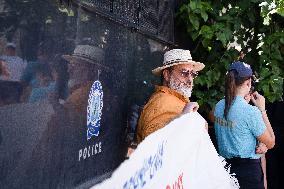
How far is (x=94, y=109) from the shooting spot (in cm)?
376

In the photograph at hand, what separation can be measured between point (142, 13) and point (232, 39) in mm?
1764

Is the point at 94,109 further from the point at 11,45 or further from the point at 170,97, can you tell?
the point at 11,45

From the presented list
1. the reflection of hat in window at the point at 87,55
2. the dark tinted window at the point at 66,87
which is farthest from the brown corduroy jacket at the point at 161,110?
the reflection of hat in window at the point at 87,55

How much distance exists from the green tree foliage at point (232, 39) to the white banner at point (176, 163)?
2350 millimetres

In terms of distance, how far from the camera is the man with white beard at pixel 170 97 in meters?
3.49

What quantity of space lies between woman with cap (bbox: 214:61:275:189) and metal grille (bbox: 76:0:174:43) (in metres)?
1.11

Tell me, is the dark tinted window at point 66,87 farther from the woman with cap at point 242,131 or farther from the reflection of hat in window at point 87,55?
the woman with cap at point 242,131

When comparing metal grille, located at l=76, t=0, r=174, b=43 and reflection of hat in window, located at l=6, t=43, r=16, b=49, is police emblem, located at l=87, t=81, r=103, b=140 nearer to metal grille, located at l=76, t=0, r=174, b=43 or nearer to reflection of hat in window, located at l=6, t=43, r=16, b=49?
metal grille, located at l=76, t=0, r=174, b=43

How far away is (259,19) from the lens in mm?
6555

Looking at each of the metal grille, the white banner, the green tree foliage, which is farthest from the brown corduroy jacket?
the green tree foliage

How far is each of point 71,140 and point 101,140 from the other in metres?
0.69

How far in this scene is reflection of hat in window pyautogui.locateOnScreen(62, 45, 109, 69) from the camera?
3.32 m

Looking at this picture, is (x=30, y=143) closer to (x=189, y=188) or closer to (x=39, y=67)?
(x=39, y=67)

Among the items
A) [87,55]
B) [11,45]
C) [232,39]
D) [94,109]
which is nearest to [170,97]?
[94,109]
